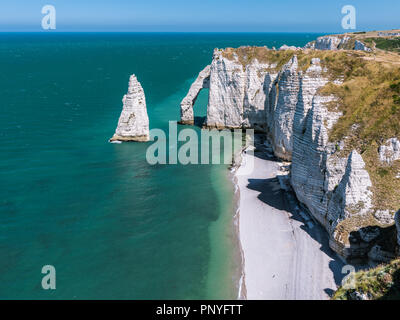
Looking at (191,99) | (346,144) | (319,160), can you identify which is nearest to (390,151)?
(346,144)

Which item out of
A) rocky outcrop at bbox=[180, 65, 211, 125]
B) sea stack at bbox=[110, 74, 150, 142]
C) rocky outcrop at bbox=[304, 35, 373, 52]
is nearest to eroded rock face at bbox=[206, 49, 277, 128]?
rocky outcrop at bbox=[180, 65, 211, 125]

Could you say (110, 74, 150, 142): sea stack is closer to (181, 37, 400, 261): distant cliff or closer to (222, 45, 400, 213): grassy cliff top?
(181, 37, 400, 261): distant cliff

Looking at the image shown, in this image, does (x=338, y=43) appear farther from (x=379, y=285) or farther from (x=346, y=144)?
(x=379, y=285)

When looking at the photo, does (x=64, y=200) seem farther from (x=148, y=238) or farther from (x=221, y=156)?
(x=221, y=156)

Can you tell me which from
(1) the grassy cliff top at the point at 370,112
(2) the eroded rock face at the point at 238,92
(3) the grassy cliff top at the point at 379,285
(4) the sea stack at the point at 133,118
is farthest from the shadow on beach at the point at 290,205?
(4) the sea stack at the point at 133,118

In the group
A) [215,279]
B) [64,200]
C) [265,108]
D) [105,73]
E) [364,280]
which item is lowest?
[215,279]
